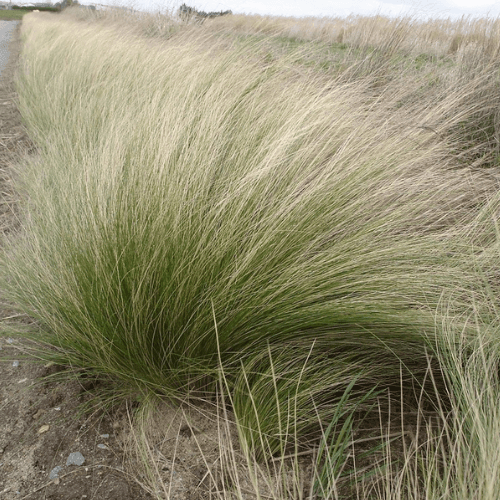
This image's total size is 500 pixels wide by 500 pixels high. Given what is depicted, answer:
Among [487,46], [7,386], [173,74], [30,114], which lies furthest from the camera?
[30,114]

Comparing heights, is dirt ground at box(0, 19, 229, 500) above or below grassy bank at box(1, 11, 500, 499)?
below

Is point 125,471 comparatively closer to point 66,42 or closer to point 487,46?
point 487,46

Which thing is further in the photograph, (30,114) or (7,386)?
(30,114)

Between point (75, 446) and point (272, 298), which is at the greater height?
point (272, 298)

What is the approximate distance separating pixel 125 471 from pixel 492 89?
8.45ft

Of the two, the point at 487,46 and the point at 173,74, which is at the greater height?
the point at 487,46

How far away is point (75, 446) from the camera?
1.08m

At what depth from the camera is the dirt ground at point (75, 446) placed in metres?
0.99

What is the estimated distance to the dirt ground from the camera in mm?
987

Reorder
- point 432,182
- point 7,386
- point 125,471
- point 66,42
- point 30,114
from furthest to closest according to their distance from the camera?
point 66,42, point 30,114, point 432,182, point 7,386, point 125,471

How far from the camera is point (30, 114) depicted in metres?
3.50

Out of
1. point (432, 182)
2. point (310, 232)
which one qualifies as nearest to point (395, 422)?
point (310, 232)

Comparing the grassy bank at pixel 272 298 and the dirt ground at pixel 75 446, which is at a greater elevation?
the grassy bank at pixel 272 298

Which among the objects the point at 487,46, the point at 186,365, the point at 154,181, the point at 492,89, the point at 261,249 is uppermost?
the point at 487,46
